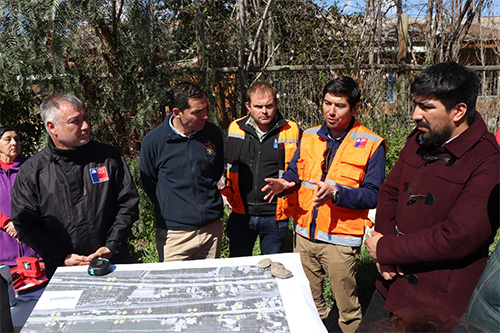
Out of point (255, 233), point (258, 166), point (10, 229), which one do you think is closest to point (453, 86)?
point (258, 166)

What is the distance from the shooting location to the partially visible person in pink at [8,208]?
340 cm

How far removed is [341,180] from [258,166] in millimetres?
840

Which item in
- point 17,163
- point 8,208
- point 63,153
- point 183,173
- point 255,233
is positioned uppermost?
point 63,153

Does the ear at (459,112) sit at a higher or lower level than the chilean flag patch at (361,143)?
higher

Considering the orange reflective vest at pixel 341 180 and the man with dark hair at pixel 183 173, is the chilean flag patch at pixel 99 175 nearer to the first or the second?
the man with dark hair at pixel 183 173

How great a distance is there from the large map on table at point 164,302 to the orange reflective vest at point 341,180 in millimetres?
846

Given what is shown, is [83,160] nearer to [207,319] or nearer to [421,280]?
[207,319]

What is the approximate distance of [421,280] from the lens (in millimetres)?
1991

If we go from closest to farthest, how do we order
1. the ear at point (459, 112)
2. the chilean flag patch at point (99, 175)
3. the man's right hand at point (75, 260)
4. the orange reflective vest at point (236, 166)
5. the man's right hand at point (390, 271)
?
the ear at point (459, 112) → the man's right hand at point (390, 271) → the man's right hand at point (75, 260) → the chilean flag patch at point (99, 175) → the orange reflective vest at point (236, 166)

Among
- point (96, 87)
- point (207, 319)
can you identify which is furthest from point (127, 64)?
point (207, 319)

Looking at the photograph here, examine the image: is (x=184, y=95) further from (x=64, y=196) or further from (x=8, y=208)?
(x=8, y=208)

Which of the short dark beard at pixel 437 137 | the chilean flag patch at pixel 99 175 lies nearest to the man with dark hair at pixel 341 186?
the short dark beard at pixel 437 137

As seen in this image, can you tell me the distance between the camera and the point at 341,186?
2.76 m

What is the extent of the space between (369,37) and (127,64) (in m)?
4.21
